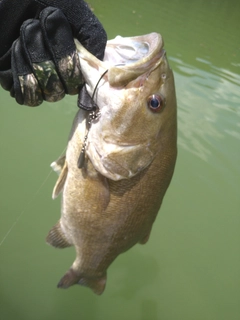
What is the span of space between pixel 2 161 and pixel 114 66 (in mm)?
2883

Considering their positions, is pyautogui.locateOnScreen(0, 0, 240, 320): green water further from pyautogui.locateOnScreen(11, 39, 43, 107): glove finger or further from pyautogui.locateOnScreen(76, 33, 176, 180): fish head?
pyautogui.locateOnScreen(11, 39, 43, 107): glove finger

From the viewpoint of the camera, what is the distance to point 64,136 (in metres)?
4.85

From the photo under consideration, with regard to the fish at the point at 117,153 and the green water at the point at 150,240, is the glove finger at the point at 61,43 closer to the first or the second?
the fish at the point at 117,153

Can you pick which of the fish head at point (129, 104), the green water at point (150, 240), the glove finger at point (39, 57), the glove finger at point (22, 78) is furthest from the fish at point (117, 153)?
the green water at point (150, 240)

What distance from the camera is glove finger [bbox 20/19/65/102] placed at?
177 cm

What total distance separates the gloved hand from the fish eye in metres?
0.35

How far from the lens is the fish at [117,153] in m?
1.90

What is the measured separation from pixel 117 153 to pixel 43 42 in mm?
690

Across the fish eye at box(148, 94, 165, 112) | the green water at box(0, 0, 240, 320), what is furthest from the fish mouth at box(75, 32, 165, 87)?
the green water at box(0, 0, 240, 320)

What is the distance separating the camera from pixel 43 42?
5.93 ft

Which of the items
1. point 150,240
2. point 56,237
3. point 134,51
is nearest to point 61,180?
point 56,237

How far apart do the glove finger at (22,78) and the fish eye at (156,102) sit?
59cm

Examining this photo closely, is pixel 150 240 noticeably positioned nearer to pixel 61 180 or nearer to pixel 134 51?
pixel 61 180

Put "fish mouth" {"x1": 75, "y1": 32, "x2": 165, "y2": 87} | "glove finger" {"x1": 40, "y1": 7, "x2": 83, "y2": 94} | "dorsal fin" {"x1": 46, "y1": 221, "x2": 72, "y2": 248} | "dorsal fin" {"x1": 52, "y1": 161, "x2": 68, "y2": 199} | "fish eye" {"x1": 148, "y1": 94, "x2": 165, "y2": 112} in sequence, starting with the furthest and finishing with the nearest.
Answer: "dorsal fin" {"x1": 46, "y1": 221, "x2": 72, "y2": 248} < "dorsal fin" {"x1": 52, "y1": 161, "x2": 68, "y2": 199} < "fish eye" {"x1": 148, "y1": 94, "x2": 165, "y2": 112} < "fish mouth" {"x1": 75, "y1": 32, "x2": 165, "y2": 87} < "glove finger" {"x1": 40, "y1": 7, "x2": 83, "y2": 94}
